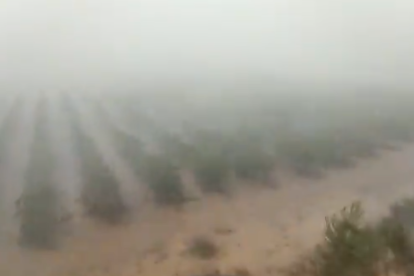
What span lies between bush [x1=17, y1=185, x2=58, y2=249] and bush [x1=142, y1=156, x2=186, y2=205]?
908 millimetres

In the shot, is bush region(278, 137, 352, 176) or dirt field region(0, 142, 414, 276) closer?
dirt field region(0, 142, 414, 276)

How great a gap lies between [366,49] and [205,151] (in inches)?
140

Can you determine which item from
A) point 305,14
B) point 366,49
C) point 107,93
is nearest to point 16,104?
point 107,93

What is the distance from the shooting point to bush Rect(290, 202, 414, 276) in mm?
4652

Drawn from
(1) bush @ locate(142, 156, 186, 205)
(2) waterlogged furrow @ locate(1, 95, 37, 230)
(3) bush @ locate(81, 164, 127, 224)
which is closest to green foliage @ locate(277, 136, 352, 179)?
(1) bush @ locate(142, 156, 186, 205)

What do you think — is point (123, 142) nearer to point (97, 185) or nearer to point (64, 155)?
point (64, 155)

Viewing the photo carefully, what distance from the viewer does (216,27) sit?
8.12 meters

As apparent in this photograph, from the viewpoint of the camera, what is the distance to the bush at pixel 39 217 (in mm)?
4828

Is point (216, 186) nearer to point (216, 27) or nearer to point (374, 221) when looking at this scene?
point (374, 221)

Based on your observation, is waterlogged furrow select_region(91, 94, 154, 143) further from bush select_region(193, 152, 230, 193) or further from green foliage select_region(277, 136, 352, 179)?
green foliage select_region(277, 136, 352, 179)

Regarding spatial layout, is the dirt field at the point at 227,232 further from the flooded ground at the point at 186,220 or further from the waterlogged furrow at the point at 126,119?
the waterlogged furrow at the point at 126,119

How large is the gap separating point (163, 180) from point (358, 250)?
6.38ft

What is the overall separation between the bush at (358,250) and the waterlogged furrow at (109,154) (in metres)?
1.65

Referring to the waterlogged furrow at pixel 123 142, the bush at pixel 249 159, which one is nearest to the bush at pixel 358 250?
the bush at pixel 249 159
